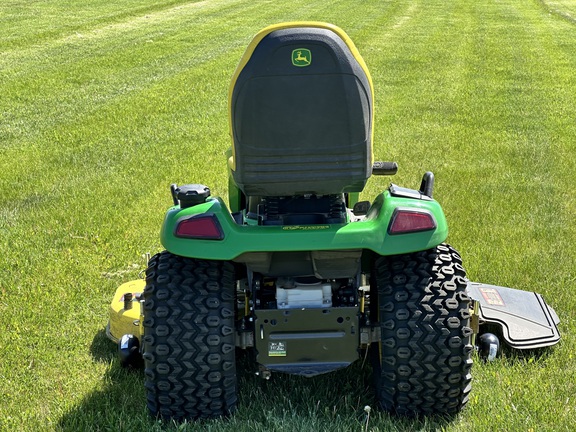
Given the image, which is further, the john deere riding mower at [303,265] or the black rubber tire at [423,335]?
the black rubber tire at [423,335]

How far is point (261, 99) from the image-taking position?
8.89 ft

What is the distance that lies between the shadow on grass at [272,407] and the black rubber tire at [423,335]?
0.11 metres

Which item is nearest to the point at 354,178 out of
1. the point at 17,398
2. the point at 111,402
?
the point at 111,402

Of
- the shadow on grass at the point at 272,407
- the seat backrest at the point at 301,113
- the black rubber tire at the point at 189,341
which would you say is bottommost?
the shadow on grass at the point at 272,407

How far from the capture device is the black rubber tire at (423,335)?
291cm

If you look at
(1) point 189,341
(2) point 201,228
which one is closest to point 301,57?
(2) point 201,228

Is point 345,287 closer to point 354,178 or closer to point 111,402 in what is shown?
point 354,178

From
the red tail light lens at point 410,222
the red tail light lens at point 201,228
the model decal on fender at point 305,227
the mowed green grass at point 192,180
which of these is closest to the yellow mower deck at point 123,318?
the mowed green grass at point 192,180

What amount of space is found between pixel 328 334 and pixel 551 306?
5.85 feet

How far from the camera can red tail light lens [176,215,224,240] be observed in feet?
9.50

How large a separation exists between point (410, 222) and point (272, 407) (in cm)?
97

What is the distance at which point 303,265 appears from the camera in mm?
3084

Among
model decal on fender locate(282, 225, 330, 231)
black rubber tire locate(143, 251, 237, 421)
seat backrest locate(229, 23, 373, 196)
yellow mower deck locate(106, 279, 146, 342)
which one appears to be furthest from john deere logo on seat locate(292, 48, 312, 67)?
yellow mower deck locate(106, 279, 146, 342)

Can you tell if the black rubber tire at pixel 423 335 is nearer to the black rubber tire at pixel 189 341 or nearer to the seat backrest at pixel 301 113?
the seat backrest at pixel 301 113
